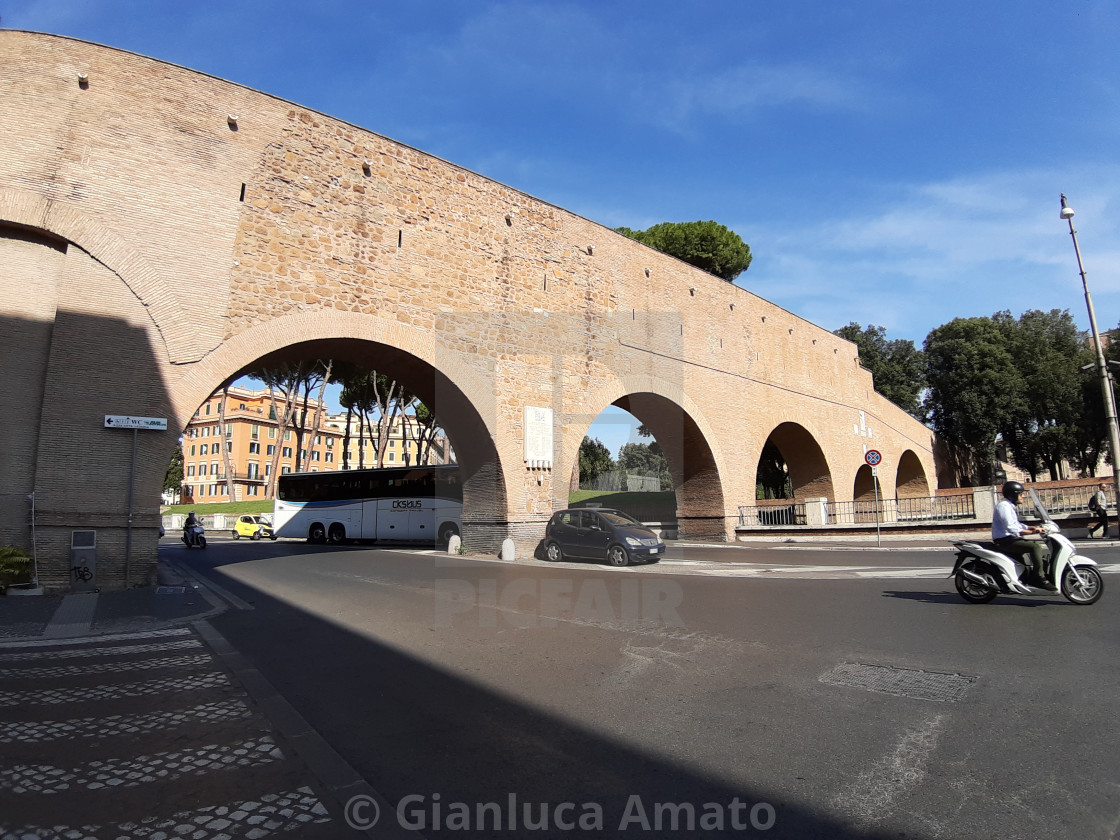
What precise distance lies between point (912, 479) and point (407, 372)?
3821 centimetres

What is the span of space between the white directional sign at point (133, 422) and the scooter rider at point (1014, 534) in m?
12.4

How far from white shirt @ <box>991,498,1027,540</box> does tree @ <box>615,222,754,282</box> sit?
105 feet

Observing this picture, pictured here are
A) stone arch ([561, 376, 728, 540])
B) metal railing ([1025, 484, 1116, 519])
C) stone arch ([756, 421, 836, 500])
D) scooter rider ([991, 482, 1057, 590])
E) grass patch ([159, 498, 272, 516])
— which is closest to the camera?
scooter rider ([991, 482, 1057, 590])

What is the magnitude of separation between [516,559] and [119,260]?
33.9 ft

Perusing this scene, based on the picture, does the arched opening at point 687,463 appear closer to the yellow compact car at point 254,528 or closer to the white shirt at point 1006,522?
the white shirt at point 1006,522

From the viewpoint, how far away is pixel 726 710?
13.3 ft

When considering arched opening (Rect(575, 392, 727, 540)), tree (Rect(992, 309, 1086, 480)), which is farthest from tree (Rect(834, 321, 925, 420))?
arched opening (Rect(575, 392, 727, 540))

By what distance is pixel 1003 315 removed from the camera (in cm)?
4847

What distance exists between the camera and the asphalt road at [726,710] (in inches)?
110

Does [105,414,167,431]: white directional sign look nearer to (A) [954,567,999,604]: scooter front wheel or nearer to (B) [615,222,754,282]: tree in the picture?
(A) [954,567,999,604]: scooter front wheel

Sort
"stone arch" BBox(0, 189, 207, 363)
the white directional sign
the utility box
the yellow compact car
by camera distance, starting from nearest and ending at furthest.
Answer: the utility box
"stone arch" BBox(0, 189, 207, 363)
the white directional sign
the yellow compact car

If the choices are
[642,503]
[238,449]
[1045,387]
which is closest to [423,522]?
[642,503]

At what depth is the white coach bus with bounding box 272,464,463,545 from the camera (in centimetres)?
2400

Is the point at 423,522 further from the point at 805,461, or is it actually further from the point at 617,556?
the point at 805,461
